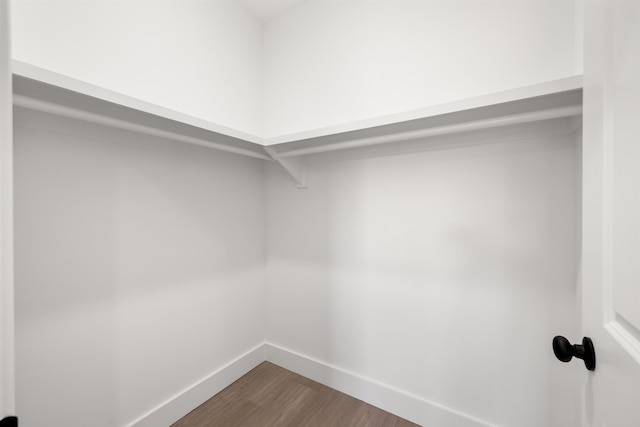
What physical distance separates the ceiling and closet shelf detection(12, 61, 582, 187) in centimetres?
103

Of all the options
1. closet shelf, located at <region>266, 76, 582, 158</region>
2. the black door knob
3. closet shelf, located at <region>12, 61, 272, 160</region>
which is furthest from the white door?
the black door knob

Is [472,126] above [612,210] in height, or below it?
above

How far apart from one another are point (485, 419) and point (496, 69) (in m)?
1.57

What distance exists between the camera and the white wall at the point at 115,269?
0.89 metres

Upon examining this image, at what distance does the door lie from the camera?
0.37 metres

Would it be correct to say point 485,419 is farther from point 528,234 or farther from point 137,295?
point 137,295

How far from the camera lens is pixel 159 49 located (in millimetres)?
1212

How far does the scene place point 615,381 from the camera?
408 mm

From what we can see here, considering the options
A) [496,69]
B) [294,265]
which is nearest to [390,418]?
[294,265]

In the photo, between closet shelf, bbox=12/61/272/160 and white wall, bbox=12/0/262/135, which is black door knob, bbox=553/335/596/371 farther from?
white wall, bbox=12/0/262/135

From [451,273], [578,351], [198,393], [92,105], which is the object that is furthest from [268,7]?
[198,393]

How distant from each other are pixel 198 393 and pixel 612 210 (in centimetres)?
181

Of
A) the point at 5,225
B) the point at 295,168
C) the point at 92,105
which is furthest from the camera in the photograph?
the point at 295,168

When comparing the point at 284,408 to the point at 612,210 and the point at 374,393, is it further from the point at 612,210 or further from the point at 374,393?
A: the point at 612,210
